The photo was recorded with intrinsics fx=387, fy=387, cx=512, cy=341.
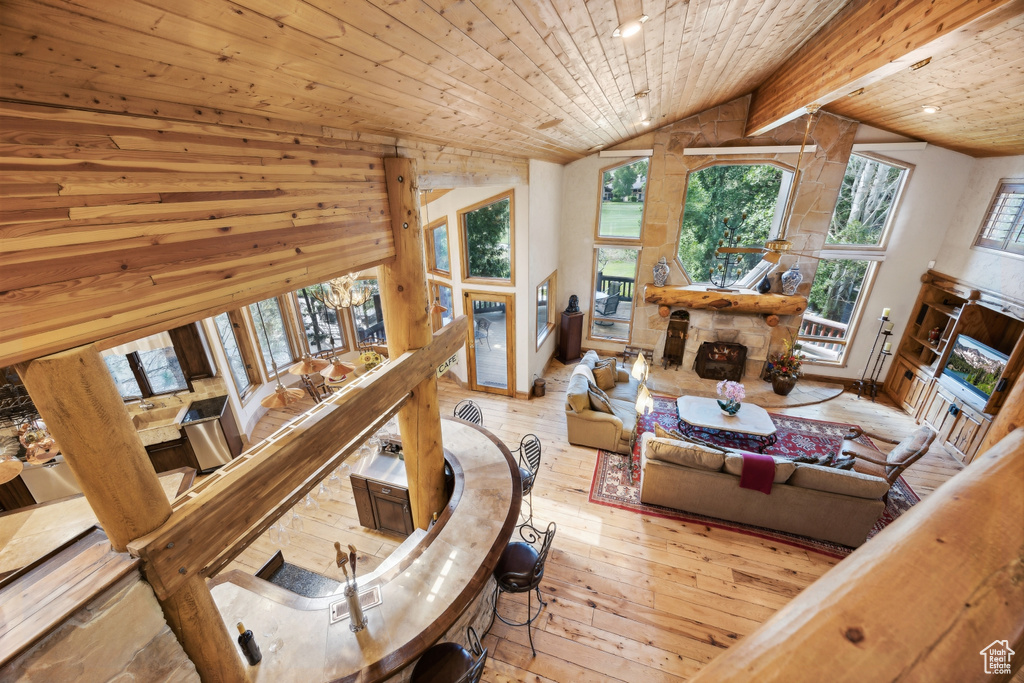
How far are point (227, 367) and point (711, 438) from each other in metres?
7.14

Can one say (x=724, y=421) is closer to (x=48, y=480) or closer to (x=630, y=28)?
(x=630, y=28)

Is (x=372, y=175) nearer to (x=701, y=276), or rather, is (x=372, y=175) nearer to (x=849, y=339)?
(x=701, y=276)

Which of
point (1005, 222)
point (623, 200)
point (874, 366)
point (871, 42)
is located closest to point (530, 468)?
point (871, 42)

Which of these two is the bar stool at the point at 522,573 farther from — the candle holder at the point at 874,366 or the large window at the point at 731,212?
the candle holder at the point at 874,366

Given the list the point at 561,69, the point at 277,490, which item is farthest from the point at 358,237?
the point at 561,69

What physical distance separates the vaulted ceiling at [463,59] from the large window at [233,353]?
4.83 metres

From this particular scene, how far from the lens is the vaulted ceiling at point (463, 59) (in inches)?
42.3

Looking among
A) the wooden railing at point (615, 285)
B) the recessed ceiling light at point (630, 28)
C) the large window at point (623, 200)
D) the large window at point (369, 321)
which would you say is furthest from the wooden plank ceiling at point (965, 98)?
the large window at point (369, 321)

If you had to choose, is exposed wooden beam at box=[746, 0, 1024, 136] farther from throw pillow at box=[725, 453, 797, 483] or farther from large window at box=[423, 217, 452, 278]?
large window at box=[423, 217, 452, 278]

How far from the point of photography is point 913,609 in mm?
420

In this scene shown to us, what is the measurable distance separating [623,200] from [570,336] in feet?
9.56

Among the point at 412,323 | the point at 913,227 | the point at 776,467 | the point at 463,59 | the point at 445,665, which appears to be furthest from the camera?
the point at 913,227

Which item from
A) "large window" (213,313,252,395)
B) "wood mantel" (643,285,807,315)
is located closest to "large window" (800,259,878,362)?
"wood mantel" (643,285,807,315)

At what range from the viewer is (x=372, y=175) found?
8.48 ft
